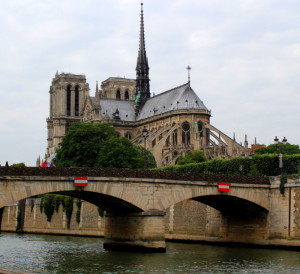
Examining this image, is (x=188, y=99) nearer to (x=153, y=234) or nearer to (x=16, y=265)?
(x=153, y=234)

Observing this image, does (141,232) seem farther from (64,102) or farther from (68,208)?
(64,102)

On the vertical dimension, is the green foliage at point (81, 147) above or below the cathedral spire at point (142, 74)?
below

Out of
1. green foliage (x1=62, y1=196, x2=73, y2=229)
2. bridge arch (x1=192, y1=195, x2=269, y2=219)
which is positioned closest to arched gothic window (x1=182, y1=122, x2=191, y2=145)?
green foliage (x1=62, y1=196, x2=73, y2=229)

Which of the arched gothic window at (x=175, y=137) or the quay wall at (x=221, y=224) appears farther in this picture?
the arched gothic window at (x=175, y=137)

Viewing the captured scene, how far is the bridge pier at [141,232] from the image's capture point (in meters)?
39.4

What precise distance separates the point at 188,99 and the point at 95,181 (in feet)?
239

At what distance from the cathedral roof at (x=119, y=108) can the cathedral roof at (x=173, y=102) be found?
3091mm

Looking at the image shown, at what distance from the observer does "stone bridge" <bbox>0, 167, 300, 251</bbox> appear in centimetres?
3606

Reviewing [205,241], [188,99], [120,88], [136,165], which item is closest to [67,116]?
[120,88]

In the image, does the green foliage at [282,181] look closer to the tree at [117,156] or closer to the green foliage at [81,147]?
the tree at [117,156]

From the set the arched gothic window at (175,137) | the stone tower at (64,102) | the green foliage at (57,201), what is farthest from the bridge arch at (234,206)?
the stone tower at (64,102)

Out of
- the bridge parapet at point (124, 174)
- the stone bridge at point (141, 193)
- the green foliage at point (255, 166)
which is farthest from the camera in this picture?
the green foliage at point (255, 166)

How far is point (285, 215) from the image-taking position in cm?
4328

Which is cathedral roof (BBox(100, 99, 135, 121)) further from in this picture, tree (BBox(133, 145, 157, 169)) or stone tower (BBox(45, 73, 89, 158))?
tree (BBox(133, 145, 157, 169))
